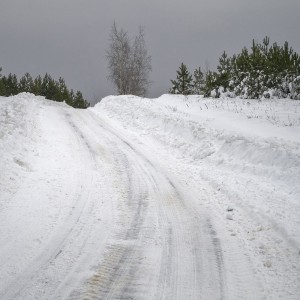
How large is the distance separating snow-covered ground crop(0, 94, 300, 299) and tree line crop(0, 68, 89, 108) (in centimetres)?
4216

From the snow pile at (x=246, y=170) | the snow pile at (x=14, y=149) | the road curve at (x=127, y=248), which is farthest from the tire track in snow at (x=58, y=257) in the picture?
the snow pile at (x=246, y=170)

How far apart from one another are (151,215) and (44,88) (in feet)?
167

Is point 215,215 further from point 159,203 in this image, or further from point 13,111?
point 13,111

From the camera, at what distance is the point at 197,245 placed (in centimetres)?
492

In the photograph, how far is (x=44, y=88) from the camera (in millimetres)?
51281

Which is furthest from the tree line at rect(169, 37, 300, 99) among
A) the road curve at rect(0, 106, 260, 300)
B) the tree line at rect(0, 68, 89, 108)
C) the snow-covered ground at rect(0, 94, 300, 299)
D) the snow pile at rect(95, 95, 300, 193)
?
the tree line at rect(0, 68, 89, 108)

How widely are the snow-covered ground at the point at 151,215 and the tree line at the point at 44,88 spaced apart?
42158 mm

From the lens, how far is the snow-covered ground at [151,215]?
12.9 feet

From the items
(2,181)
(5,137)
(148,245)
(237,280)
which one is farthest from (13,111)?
(237,280)

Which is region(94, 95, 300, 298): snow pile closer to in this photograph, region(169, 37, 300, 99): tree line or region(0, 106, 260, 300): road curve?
region(0, 106, 260, 300): road curve

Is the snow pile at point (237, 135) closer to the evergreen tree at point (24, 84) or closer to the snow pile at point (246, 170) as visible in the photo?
the snow pile at point (246, 170)

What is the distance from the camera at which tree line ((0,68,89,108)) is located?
166ft

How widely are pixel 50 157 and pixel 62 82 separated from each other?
4935 cm

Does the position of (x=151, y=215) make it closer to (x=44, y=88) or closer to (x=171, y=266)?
(x=171, y=266)
